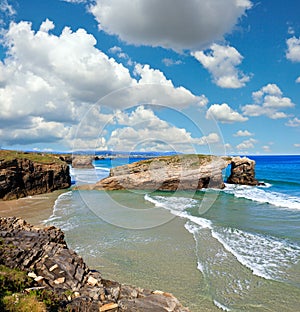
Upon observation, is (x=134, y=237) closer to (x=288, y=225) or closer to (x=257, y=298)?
(x=257, y=298)

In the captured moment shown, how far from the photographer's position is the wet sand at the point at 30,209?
23122 mm

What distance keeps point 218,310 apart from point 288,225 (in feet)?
45.8

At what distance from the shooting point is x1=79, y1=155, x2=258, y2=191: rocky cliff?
41.5 m

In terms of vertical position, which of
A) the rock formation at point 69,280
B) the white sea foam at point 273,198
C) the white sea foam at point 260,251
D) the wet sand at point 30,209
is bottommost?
the white sea foam at point 273,198

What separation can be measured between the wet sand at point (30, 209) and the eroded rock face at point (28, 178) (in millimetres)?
1598

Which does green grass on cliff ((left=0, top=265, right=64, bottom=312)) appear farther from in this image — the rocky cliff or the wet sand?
the rocky cliff

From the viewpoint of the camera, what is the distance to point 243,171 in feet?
162

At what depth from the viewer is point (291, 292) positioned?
9.99 meters

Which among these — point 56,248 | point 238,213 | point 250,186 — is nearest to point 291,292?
point 56,248

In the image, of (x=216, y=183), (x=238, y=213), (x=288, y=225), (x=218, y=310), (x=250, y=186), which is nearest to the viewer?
(x=218, y=310)

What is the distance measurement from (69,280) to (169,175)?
1347 inches

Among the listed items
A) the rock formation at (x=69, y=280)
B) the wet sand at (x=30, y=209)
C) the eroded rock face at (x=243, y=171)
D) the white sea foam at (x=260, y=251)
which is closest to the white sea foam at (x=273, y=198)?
the eroded rock face at (x=243, y=171)

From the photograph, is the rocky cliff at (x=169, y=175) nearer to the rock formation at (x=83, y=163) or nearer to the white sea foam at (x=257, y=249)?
the white sea foam at (x=257, y=249)

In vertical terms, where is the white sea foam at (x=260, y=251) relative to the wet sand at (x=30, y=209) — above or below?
above
